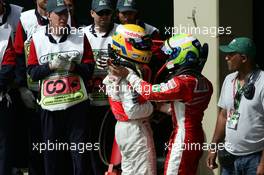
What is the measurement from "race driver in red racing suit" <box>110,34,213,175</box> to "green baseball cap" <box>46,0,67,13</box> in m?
1.11

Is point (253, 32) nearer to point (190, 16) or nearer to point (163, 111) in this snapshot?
point (190, 16)

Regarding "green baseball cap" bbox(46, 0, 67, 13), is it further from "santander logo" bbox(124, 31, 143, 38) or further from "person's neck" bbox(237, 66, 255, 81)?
"person's neck" bbox(237, 66, 255, 81)

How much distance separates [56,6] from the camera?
7.09 metres

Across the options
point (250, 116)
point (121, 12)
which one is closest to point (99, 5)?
point (121, 12)

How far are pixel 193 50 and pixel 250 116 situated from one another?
2.18ft

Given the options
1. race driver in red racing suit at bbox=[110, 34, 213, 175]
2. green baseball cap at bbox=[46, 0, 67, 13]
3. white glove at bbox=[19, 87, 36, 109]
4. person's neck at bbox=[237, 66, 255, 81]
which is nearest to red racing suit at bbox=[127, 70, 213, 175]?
race driver in red racing suit at bbox=[110, 34, 213, 175]

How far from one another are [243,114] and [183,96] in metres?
0.50

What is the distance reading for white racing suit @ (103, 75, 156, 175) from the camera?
6.41m

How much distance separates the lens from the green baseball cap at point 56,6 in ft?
23.2

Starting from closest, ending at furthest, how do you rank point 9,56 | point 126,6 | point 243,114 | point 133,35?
1. point 243,114
2. point 133,35
3. point 9,56
4. point 126,6

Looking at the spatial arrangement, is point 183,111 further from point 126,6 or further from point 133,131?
point 126,6

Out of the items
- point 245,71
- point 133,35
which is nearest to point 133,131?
point 133,35

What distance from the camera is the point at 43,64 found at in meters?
7.03

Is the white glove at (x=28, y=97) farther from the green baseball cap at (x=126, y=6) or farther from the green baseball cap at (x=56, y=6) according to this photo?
the green baseball cap at (x=126, y=6)
